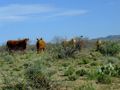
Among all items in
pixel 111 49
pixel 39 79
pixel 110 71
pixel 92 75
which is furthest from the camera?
pixel 111 49

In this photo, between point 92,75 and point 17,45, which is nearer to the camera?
point 92,75

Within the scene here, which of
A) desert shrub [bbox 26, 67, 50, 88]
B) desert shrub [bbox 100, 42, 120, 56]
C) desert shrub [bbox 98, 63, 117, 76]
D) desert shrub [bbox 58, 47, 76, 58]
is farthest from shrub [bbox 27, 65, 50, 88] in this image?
desert shrub [bbox 100, 42, 120, 56]

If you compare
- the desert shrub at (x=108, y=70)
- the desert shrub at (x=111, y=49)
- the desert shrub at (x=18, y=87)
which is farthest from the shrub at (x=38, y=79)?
the desert shrub at (x=111, y=49)

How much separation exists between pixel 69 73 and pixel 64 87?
11.9ft

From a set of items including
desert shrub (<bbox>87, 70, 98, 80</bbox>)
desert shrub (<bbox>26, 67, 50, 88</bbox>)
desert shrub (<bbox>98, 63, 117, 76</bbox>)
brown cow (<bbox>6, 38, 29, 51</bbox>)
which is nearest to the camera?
desert shrub (<bbox>26, 67, 50, 88</bbox>)

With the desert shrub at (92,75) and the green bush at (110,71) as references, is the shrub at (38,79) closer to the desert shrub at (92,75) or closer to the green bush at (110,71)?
the desert shrub at (92,75)

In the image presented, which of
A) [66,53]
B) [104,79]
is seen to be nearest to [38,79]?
[104,79]

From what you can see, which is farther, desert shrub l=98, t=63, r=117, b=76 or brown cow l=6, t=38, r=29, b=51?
brown cow l=6, t=38, r=29, b=51

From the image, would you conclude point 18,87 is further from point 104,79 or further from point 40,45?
point 40,45

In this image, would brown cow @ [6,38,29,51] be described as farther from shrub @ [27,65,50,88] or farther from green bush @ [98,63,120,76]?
shrub @ [27,65,50,88]

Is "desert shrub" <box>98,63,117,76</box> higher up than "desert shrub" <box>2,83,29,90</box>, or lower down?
higher up

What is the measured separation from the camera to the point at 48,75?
13180mm

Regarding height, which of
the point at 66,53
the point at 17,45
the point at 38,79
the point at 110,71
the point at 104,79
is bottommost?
the point at 104,79

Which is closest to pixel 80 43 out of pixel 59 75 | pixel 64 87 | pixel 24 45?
pixel 24 45
